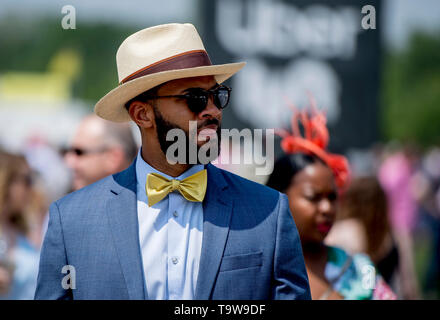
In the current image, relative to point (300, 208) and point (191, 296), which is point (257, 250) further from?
point (300, 208)

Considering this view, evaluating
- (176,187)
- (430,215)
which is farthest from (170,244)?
(430,215)

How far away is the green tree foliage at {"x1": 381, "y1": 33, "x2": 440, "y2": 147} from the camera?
4449 centimetres

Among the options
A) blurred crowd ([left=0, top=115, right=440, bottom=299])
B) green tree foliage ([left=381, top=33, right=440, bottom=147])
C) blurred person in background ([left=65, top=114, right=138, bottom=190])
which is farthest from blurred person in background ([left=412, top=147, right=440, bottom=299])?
green tree foliage ([left=381, top=33, right=440, bottom=147])

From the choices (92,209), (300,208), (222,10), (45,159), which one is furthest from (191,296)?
(45,159)

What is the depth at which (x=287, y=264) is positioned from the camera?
279cm

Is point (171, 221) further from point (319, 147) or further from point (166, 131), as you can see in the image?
point (319, 147)

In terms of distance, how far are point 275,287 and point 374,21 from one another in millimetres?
4888

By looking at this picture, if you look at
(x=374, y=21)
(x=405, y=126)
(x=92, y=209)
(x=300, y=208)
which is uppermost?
(x=374, y=21)

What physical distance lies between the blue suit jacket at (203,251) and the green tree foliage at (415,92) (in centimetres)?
4052

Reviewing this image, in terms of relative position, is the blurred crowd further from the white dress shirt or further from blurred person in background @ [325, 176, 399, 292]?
the white dress shirt

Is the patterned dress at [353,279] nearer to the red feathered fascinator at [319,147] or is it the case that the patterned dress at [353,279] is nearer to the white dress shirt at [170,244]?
the red feathered fascinator at [319,147]

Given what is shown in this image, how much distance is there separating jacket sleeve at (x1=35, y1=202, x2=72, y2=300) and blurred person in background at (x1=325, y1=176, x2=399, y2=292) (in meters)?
3.25

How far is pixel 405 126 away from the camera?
46188 millimetres

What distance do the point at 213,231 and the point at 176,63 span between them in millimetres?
758
